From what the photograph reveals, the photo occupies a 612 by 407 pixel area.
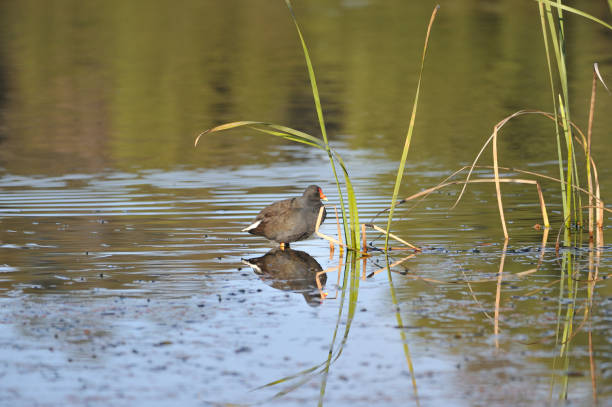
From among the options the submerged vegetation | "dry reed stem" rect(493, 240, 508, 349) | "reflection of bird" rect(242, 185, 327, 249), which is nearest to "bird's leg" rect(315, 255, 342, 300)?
the submerged vegetation

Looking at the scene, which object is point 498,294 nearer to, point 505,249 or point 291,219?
point 505,249

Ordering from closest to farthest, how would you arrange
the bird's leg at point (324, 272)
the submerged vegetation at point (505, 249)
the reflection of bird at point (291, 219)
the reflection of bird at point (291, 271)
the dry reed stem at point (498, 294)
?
the submerged vegetation at point (505, 249), the dry reed stem at point (498, 294), the bird's leg at point (324, 272), the reflection of bird at point (291, 271), the reflection of bird at point (291, 219)

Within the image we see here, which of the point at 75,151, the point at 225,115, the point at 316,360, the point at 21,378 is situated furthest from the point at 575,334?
the point at 225,115

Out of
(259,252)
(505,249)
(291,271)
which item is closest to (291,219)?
(259,252)

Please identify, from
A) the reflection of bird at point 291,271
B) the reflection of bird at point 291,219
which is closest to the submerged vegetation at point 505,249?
the reflection of bird at point 291,271

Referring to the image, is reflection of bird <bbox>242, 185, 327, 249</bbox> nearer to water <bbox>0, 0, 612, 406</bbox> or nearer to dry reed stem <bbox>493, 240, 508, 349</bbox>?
water <bbox>0, 0, 612, 406</bbox>

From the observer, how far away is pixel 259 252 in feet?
34.0

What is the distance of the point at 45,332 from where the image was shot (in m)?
7.28

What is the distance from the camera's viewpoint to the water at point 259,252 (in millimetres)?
6309

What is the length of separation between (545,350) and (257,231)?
4291 mm

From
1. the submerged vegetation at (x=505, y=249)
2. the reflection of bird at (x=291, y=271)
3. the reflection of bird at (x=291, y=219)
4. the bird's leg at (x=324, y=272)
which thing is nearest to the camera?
the submerged vegetation at (x=505, y=249)

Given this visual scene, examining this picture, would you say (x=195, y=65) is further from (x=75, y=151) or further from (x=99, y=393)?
(x=99, y=393)

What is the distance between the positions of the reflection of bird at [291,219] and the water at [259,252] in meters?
0.26

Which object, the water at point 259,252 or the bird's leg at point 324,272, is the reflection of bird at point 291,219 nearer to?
the water at point 259,252
